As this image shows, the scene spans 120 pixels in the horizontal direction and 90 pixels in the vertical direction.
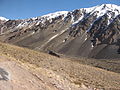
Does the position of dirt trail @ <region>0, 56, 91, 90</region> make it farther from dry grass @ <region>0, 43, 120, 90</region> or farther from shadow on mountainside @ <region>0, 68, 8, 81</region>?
dry grass @ <region>0, 43, 120, 90</region>

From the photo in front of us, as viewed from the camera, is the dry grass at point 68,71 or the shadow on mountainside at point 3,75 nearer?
the shadow on mountainside at point 3,75

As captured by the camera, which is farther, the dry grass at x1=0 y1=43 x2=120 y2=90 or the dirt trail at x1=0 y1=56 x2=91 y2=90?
the dry grass at x1=0 y1=43 x2=120 y2=90

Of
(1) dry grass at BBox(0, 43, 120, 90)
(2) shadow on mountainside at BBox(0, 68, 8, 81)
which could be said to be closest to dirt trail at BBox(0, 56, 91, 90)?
(2) shadow on mountainside at BBox(0, 68, 8, 81)

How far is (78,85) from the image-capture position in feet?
66.6

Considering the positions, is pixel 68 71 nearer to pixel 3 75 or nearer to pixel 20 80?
pixel 20 80

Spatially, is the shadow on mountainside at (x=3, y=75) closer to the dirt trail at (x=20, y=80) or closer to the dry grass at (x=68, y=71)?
the dirt trail at (x=20, y=80)

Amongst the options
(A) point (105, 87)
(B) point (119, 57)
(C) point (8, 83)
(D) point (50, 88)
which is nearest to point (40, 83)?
(D) point (50, 88)

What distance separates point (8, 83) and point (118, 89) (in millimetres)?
14662

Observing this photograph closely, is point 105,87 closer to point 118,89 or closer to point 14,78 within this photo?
point 118,89

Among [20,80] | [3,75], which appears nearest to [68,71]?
[20,80]

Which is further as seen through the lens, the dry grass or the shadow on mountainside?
the dry grass

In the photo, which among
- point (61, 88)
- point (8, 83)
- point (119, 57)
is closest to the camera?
point (8, 83)

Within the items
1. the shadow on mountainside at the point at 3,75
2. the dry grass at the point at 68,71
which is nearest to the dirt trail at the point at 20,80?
the shadow on mountainside at the point at 3,75

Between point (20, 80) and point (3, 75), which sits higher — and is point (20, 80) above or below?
below
